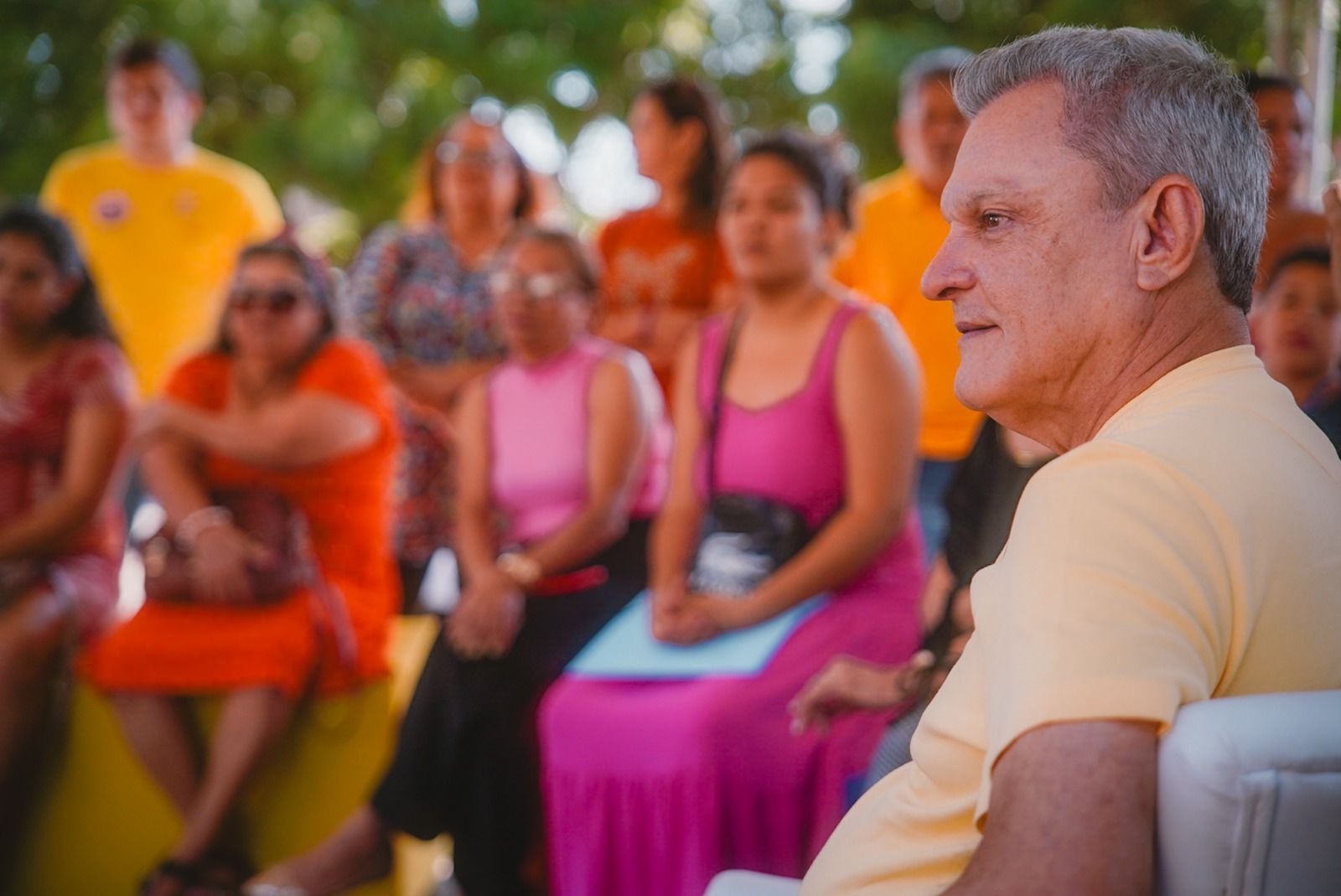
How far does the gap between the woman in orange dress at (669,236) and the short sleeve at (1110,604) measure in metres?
2.66

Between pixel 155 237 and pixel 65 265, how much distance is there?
102cm

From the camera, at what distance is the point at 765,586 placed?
2.61 meters

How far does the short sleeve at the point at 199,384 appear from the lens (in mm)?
3406

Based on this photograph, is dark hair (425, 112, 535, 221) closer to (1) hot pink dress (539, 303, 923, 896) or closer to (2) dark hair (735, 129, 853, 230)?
(2) dark hair (735, 129, 853, 230)

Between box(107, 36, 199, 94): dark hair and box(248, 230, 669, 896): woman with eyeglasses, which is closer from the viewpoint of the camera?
box(248, 230, 669, 896): woman with eyeglasses

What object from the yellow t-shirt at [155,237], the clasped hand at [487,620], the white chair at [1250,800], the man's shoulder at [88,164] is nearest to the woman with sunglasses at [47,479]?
the yellow t-shirt at [155,237]

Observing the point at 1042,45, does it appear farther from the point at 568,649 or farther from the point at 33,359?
the point at 33,359

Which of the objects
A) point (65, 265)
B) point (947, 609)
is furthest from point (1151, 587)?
point (65, 265)

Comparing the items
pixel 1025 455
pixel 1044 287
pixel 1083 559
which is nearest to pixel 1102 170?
pixel 1044 287

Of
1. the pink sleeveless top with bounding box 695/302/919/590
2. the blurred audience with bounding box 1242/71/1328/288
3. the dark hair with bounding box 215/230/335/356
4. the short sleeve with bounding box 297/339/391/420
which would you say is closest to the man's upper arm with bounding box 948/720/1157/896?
the pink sleeveless top with bounding box 695/302/919/590

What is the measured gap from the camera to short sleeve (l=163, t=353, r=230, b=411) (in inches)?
134

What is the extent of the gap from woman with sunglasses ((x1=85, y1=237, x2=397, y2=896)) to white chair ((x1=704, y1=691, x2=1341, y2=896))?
253 cm

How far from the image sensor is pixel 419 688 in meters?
3.00

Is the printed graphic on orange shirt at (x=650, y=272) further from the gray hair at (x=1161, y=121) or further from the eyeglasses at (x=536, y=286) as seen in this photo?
the gray hair at (x=1161, y=121)
